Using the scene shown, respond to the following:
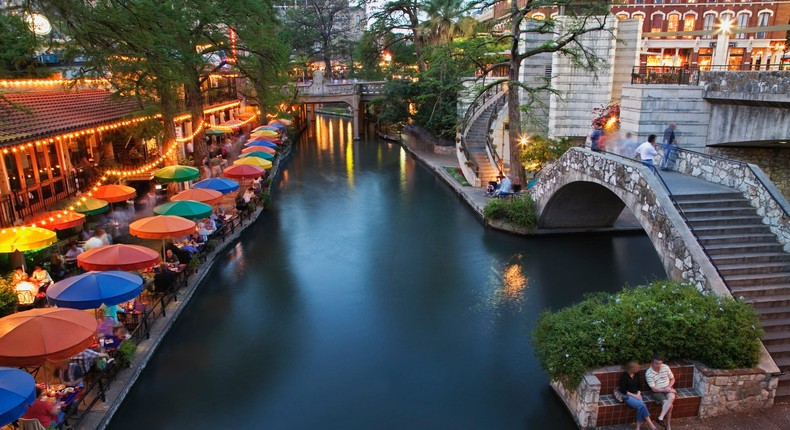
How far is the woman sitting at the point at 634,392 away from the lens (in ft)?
29.1

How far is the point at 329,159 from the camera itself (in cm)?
4116

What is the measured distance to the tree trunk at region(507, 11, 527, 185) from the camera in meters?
21.4

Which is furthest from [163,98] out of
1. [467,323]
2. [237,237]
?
[467,323]

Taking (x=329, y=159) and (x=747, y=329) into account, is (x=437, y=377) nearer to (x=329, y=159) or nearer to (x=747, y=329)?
(x=747, y=329)

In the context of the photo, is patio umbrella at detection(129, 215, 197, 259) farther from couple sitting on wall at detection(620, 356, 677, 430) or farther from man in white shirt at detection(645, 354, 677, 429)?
man in white shirt at detection(645, 354, 677, 429)

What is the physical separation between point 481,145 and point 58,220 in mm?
23702

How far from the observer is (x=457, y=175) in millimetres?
31828

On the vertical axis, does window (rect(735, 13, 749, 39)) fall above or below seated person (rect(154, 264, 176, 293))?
above

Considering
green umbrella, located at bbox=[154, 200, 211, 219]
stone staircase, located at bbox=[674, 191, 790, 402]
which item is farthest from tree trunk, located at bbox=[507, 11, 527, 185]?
green umbrella, located at bbox=[154, 200, 211, 219]

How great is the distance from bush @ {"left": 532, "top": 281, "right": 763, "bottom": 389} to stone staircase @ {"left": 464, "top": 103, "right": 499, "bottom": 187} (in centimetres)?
1889

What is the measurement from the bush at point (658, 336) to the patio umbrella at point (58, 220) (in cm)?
1407

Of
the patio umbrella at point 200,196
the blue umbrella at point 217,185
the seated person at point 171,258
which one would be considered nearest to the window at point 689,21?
the blue umbrella at point 217,185

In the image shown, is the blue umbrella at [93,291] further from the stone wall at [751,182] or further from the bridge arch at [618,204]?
the stone wall at [751,182]

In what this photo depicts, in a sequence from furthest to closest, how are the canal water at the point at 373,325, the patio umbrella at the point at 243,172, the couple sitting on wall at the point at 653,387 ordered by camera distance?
the patio umbrella at the point at 243,172 → the canal water at the point at 373,325 → the couple sitting on wall at the point at 653,387
